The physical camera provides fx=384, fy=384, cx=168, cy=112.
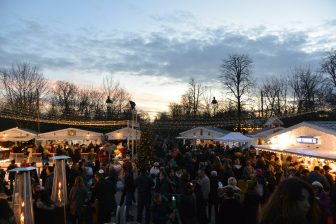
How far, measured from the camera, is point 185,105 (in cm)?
7319

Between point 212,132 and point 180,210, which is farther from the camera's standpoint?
point 212,132

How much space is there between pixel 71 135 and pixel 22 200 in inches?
1241

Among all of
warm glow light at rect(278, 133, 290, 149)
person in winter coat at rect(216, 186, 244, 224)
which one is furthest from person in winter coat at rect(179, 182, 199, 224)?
warm glow light at rect(278, 133, 290, 149)

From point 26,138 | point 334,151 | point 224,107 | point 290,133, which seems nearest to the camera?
point 334,151

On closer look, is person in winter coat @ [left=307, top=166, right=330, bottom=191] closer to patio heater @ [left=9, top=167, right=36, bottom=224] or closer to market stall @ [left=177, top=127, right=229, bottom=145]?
patio heater @ [left=9, top=167, right=36, bottom=224]

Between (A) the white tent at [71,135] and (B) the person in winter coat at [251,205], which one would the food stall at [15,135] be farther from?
(B) the person in winter coat at [251,205]

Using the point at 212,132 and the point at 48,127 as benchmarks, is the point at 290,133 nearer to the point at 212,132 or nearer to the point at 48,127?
the point at 212,132

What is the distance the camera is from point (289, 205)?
230cm

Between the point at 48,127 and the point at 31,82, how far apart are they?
691 cm

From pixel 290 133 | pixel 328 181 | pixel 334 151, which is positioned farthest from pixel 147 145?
pixel 328 181

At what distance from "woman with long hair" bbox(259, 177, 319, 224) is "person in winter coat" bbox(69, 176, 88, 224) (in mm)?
7723

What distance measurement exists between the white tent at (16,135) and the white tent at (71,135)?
1.04 m

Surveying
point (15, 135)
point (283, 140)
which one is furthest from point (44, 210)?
point (15, 135)

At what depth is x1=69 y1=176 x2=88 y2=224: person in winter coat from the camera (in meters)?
9.50
